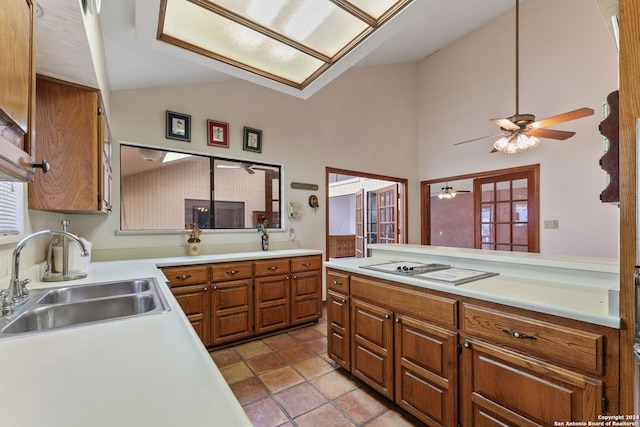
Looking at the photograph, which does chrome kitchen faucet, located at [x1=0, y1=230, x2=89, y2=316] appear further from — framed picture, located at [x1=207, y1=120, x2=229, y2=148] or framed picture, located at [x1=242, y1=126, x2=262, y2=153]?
framed picture, located at [x1=242, y1=126, x2=262, y2=153]

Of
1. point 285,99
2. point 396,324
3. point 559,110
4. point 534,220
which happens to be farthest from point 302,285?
point 559,110

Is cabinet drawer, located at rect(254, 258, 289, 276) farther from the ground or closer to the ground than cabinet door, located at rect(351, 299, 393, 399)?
farther from the ground

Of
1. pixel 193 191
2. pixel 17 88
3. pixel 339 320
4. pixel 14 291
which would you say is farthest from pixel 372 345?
pixel 193 191

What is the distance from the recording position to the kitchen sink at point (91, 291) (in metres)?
1.43

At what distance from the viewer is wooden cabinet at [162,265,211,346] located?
2.53m

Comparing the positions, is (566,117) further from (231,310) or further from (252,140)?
(231,310)

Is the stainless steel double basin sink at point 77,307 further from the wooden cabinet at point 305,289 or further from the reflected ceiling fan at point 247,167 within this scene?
the reflected ceiling fan at point 247,167

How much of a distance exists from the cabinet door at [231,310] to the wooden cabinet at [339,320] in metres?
0.97

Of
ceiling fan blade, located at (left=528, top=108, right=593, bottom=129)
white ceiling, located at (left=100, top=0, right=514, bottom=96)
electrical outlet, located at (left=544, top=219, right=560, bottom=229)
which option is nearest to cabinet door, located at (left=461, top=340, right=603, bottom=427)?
white ceiling, located at (left=100, top=0, right=514, bottom=96)

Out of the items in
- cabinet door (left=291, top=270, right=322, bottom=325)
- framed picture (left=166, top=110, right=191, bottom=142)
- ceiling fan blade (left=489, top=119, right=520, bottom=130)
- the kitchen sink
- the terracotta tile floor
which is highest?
framed picture (left=166, top=110, right=191, bottom=142)

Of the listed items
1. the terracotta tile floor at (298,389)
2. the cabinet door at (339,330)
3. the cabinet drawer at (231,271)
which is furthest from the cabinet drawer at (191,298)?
the cabinet door at (339,330)

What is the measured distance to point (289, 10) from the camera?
1812 mm

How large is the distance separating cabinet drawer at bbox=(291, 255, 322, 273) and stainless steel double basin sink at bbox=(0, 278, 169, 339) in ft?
5.66

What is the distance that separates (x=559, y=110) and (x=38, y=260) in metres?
5.47
